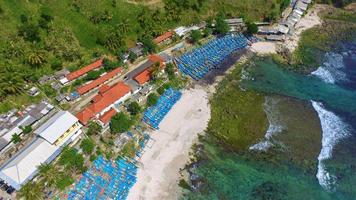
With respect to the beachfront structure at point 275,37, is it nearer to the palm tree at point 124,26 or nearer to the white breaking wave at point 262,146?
the white breaking wave at point 262,146

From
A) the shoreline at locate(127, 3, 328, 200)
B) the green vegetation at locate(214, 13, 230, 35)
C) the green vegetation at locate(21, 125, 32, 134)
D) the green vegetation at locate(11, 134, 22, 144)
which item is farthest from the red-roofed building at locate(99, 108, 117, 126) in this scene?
the green vegetation at locate(214, 13, 230, 35)

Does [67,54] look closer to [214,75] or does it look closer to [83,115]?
[83,115]

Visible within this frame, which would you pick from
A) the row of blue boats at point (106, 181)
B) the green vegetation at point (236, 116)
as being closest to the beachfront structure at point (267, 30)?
the green vegetation at point (236, 116)

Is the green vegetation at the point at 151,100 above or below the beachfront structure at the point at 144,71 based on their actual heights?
below

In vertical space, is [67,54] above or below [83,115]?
above

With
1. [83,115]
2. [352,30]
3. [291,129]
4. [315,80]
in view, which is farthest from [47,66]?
[352,30]

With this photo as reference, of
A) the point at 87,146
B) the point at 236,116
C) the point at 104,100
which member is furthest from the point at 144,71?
→ the point at 87,146

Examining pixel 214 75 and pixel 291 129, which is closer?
pixel 291 129
